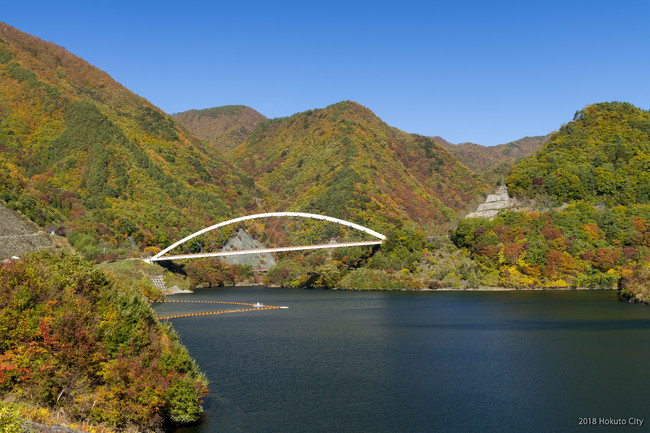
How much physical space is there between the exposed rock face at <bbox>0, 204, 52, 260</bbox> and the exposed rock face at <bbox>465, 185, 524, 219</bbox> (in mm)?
57458

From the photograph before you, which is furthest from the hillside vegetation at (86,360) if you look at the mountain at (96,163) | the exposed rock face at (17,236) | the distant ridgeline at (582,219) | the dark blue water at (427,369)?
the mountain at (96,163)

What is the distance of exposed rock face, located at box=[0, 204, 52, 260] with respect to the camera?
5834cm

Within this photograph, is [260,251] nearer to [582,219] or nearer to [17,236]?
[17,236]

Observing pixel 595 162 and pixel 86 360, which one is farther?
pixel 595 162

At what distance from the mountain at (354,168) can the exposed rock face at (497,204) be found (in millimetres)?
21062

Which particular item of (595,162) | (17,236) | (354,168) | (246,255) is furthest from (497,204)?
(17,236)

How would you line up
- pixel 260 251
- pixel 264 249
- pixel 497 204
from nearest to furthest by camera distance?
pixel 260 251 → pixel 264 249 → pixel 497 204

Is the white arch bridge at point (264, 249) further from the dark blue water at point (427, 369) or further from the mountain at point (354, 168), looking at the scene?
the dark blue water at point (427, 369)

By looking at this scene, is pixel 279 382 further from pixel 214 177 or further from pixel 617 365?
pixel 214 177

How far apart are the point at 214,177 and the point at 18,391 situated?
122 meters

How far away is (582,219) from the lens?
7162cm

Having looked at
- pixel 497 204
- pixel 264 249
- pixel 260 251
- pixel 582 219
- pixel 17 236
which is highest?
pixel 497 204

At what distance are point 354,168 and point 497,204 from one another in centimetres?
4438

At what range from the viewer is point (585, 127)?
3629 inches
